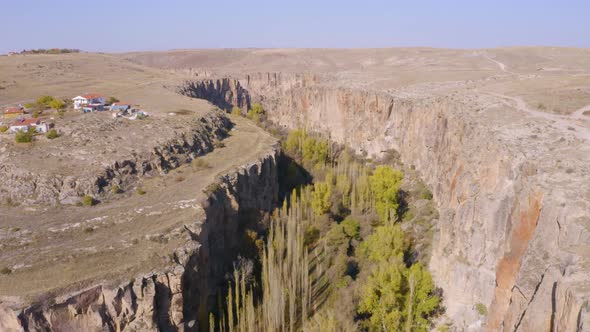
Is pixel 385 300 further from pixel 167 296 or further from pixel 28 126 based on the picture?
pixel 28 126

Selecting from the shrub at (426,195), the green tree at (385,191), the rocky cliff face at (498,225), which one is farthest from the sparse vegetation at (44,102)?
the shrub at (426,195)

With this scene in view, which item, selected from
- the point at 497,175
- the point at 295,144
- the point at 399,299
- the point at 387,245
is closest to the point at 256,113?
→ the point at 295,144

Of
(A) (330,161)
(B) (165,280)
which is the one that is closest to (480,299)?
(B) (165,280)

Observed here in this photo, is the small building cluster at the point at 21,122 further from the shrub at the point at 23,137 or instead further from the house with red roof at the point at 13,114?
the shrub at the point at 23,137

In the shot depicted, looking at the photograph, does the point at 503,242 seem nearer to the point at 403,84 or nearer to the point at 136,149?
the point at 136,149

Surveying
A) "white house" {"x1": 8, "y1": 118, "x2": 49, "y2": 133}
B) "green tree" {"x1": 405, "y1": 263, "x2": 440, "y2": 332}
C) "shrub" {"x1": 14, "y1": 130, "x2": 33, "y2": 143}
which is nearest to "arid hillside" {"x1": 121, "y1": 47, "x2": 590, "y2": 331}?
"green tree" {"x1": 405, "y1": 263, "x2": 440, "y2": 332}

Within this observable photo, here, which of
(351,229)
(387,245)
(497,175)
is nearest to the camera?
(497,175)
